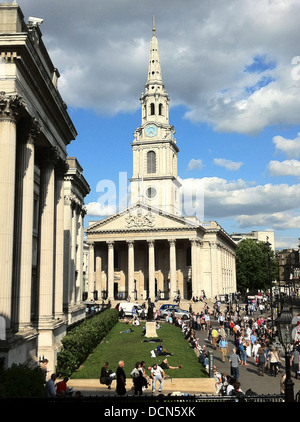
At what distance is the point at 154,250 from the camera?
249 ft

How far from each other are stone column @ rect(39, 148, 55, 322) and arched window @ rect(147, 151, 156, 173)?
205 feet

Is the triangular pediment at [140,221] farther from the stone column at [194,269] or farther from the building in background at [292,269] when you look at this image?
the building in background at [292,269]

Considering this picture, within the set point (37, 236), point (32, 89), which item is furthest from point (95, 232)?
point (32, 89)

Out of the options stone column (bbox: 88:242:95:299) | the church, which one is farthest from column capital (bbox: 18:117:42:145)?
stone column (bbox: 88:242:95:299)

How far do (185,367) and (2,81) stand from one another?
15569 mm

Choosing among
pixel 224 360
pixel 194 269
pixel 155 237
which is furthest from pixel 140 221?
pixel 224 360

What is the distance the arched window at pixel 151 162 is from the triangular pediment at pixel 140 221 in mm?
14604

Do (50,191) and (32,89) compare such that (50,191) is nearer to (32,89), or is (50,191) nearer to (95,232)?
(32,89)

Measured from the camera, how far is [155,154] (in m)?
83.9

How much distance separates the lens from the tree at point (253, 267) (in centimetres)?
10569

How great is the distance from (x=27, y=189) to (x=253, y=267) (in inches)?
3858

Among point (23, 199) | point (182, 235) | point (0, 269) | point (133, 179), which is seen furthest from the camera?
point (133, 179)

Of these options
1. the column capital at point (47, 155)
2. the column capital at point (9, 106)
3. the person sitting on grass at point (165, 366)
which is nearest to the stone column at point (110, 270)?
the person sitting on grass at point (165, 366)

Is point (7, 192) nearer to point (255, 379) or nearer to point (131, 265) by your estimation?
point (255, 379)
